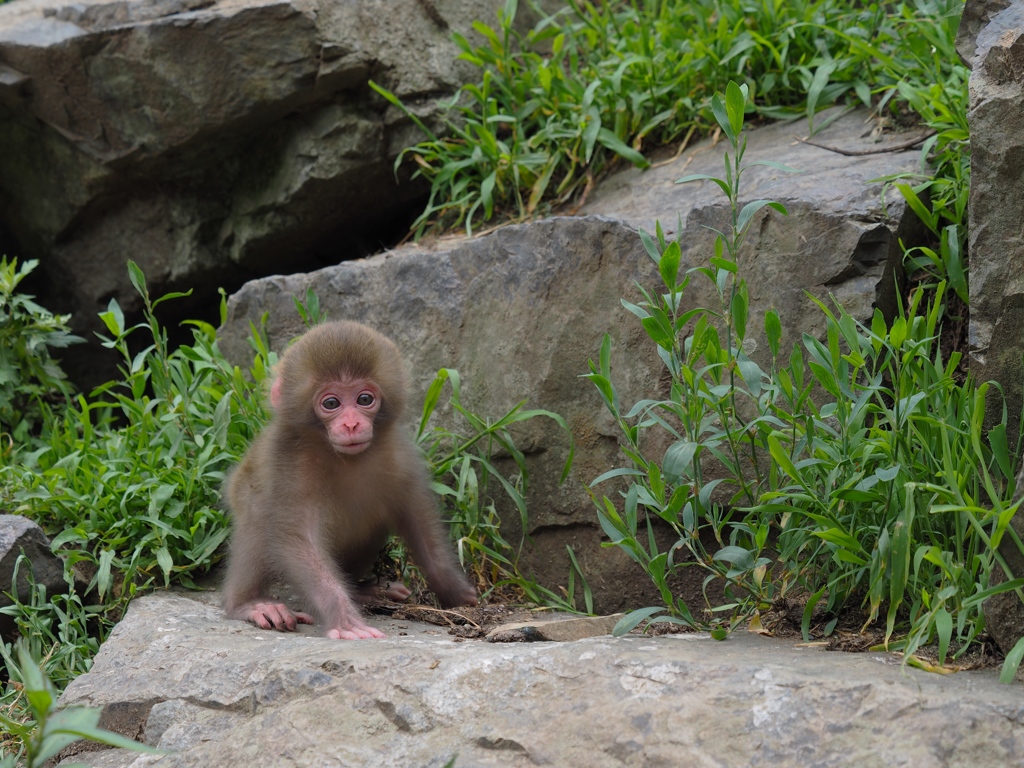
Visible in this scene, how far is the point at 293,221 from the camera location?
24.8ft

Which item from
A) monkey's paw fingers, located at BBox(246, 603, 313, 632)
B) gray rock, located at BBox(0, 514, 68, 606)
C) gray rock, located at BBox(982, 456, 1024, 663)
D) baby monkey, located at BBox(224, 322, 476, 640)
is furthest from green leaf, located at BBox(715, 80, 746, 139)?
gray rock, located at BBox(0, 514, 68, 606)

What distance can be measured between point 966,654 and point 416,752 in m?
1.60

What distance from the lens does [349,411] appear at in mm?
4699

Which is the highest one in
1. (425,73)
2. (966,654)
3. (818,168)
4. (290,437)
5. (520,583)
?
(425,73)

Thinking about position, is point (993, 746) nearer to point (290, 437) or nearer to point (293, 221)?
point (290, 437)

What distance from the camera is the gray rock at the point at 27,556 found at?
4.85 m

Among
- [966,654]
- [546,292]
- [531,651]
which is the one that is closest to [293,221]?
[546,292]

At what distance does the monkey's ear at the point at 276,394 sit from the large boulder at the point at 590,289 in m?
1.01

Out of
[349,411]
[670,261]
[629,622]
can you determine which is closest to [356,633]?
[349,411]

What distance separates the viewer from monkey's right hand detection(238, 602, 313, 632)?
4.53m

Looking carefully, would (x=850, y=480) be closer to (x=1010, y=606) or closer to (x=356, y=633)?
(x=1010, y=606)

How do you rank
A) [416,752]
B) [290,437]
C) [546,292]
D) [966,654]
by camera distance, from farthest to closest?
1. [546,292]
2. [290,437]
3. [966,654]
4. [416,752]

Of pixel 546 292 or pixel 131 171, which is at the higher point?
pixel 131 171

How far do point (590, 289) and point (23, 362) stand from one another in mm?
3399
